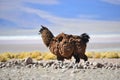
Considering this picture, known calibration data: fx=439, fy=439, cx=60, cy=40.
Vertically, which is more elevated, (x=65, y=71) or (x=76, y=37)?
(x=76, y=37)

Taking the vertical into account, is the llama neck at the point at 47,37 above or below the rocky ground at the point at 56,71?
above

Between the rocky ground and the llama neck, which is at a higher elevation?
the llama neck

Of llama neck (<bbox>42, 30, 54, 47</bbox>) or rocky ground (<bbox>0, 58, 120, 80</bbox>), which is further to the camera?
llama neck (<bbox>42, 30, 54, 47</bbox>)

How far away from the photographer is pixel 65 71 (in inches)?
612

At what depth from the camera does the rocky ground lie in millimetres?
14031

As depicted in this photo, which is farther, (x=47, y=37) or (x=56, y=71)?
(x=47, y=37)

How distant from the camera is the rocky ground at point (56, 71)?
14031 millimetres

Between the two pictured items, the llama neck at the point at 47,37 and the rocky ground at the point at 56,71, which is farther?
the llama neck at the point at 47,37

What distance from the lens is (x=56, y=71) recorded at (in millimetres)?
15672

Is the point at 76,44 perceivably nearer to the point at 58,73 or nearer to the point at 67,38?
the point at 67,38

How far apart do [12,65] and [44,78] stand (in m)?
4.07

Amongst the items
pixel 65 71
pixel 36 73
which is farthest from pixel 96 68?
pixel 36 73

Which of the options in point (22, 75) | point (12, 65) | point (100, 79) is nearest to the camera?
point (100, 79)

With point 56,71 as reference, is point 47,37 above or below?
above
